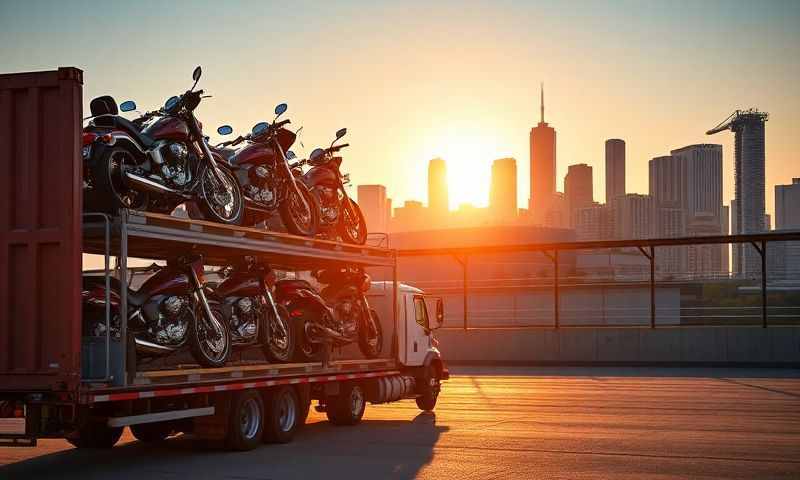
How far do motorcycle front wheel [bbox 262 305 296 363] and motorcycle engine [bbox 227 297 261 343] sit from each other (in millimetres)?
285

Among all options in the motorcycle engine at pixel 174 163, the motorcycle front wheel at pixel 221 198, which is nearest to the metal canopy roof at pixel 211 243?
the motorcycle front wheel at pixel 221 198

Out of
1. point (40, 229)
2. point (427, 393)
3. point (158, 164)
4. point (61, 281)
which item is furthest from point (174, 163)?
point (427, 393)

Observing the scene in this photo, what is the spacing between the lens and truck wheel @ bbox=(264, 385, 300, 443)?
1526 cm

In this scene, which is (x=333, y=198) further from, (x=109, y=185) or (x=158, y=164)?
(x=109, y=185)

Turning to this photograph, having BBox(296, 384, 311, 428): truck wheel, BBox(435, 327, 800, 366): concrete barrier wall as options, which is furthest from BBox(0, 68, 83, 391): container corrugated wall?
BBox(435, 327, 800, 366): concrete barrier wall

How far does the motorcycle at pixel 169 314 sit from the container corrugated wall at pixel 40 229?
2.44 ft

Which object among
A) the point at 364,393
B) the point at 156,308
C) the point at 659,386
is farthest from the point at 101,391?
the point at 659,386

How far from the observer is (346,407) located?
18062 mm

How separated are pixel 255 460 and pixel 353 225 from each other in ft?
22.7

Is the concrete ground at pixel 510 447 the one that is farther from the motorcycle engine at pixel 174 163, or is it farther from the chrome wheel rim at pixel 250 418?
the motorcycle engine at pixel 174 163

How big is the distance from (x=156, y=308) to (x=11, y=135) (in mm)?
2697

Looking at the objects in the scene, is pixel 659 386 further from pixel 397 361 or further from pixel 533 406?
pixel 397 361

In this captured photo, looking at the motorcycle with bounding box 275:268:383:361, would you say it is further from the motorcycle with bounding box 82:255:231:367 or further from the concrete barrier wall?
the concrete barrier wall

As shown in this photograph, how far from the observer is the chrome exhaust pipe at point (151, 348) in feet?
41.1
